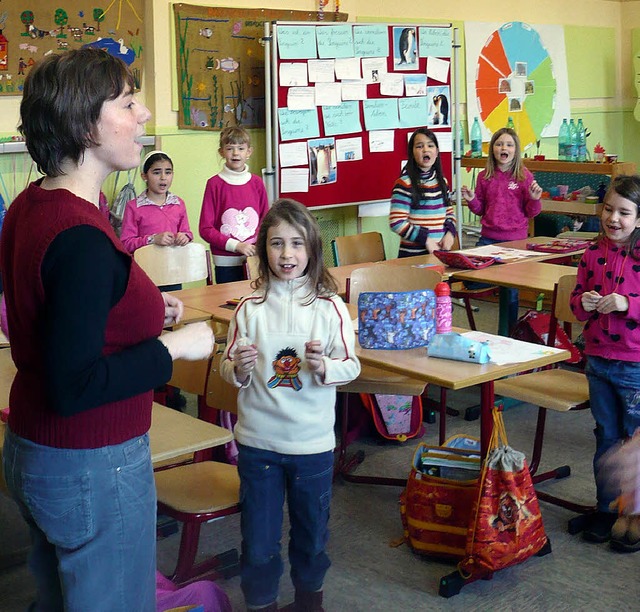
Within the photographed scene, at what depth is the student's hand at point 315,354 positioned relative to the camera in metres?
2.26

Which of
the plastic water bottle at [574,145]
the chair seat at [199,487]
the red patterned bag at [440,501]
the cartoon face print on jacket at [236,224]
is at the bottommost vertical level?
the red patterned bag at [440,501]

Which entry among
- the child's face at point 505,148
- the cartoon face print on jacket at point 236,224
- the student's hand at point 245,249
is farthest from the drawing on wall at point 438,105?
the student's hand at point 245,249

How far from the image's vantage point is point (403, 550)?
302cm

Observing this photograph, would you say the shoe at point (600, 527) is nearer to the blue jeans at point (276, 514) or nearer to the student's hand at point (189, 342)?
the blue jeans at point (276, 514)

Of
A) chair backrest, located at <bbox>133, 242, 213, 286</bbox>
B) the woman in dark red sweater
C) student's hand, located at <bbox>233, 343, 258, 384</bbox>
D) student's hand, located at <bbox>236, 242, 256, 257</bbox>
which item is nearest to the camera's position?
the woman in dark red sweater

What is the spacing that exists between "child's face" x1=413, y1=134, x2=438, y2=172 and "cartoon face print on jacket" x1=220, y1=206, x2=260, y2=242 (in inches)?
38.0

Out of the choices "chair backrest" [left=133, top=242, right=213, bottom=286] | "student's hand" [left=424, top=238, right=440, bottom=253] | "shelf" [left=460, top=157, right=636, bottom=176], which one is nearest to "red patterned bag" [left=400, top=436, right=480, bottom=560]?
"chair backrest" [left=133, top=242, right=213, bottom=286]

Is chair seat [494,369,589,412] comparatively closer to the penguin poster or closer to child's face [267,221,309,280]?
child's face [267,221,309,280]

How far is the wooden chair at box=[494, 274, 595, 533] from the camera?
128 inches

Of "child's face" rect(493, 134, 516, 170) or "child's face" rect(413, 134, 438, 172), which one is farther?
"child's face" rect(493, 134, 516, 170)

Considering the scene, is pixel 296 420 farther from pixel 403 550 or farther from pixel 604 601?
pixel 604 601

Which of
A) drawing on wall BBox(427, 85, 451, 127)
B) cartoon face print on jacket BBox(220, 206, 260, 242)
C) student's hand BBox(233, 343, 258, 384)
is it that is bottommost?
student's hand BBox(233, 343, 258, 384)

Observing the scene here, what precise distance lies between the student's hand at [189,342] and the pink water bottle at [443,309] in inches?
61.7

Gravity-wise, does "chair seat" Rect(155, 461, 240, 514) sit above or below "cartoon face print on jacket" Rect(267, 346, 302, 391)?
below
